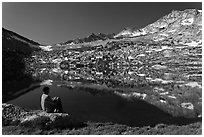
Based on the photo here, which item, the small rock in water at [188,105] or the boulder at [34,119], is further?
the small rock in water at [188,105]

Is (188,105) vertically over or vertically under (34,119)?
under

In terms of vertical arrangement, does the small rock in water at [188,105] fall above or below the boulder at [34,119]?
below

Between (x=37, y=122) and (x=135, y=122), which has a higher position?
(x=37, y=122)

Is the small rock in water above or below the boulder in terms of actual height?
below

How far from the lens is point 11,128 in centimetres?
1438

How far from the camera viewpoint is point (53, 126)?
14492 mm

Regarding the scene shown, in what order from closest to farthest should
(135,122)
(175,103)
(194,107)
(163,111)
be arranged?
(135,122) → (163,111) → (194,107) → (175,103)

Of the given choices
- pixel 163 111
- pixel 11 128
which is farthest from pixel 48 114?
pixel 163 111

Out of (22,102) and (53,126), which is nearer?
(53,126)

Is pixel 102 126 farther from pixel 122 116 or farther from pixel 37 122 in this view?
pixel 122 116

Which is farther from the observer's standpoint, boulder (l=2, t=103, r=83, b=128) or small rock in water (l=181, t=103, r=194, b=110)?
small rock in water (l=181, t=103, r=194, b=110)

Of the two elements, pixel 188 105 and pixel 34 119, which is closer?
pixel 34 119

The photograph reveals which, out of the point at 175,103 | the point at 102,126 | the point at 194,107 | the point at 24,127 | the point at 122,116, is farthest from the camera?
the point at 175,103

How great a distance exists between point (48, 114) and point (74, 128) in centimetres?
178
